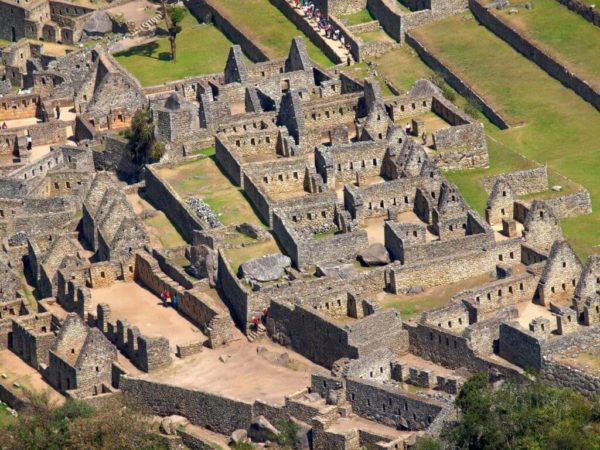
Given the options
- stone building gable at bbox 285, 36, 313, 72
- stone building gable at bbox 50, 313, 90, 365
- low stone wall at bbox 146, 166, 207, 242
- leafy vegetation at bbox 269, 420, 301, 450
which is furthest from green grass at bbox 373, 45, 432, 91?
leafy vegetation at bbox 269, 420, 301, 450

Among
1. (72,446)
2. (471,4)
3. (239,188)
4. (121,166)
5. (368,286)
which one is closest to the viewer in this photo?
(72,446)

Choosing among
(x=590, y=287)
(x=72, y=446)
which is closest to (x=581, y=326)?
(x=590, y=287)

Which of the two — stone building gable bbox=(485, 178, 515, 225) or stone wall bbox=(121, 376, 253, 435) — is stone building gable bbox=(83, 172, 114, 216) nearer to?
stone wall bbox=(121, 376, 253, 435)

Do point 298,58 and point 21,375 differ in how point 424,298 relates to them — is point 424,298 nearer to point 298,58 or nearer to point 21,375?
point 21,375

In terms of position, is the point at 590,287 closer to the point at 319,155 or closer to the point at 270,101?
the point at 319,155

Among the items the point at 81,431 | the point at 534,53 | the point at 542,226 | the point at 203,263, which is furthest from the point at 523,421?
the point at 534,53

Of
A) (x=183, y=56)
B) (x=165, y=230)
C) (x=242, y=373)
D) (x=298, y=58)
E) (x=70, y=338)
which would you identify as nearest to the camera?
(x=242, y=373)

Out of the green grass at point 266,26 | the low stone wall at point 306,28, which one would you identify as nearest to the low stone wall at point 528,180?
the low stone wall at point 306,28
